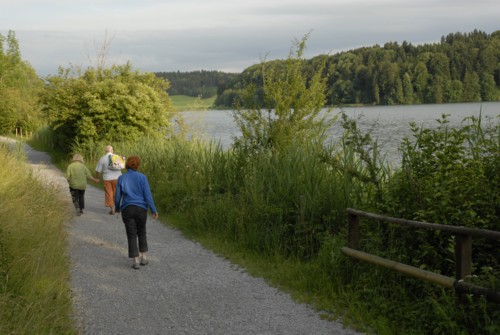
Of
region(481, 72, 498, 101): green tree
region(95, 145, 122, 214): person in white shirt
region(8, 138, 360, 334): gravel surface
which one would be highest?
region(481, 72, 498, 101): green tree

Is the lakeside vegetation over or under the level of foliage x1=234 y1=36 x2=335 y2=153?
under

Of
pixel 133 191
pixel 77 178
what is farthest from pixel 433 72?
pixel 133 191

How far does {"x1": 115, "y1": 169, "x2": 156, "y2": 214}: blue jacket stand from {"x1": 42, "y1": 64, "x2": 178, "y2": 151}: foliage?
50.2ft

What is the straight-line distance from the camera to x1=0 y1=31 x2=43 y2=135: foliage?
41.3 m

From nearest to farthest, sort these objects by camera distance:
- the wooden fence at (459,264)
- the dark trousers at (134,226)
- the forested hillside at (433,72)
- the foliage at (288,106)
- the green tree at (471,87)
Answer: the wooden fence at (459,264) → the dark trousers at (134,226) → the foliage at (288,106) → the forested hillside at (433,72) → the green tree at (471,87)

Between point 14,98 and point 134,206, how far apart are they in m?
41.4

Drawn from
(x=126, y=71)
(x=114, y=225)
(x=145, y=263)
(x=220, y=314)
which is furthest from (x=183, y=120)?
(x=220, y=314)

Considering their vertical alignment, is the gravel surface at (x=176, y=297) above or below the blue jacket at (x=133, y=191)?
below

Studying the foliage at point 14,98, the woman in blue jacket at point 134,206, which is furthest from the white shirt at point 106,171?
the foliage at point 14,98

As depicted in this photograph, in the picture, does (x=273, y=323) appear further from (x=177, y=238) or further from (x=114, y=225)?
(x=114, y=225)

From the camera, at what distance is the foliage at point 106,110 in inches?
906

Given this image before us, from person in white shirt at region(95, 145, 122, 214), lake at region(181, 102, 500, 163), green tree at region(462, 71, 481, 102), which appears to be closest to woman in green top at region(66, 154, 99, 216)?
person in white shirt at region(95, 145, 122, 214)

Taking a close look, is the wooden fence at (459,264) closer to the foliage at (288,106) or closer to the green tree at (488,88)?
the foliage at (288,106)

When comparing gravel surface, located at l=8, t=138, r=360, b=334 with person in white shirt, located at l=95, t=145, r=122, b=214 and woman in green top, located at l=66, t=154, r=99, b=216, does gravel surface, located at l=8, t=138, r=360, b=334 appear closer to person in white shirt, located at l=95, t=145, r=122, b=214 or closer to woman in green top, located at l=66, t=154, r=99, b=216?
woman in green top, located at l=66, t=154, r=99, b=216
